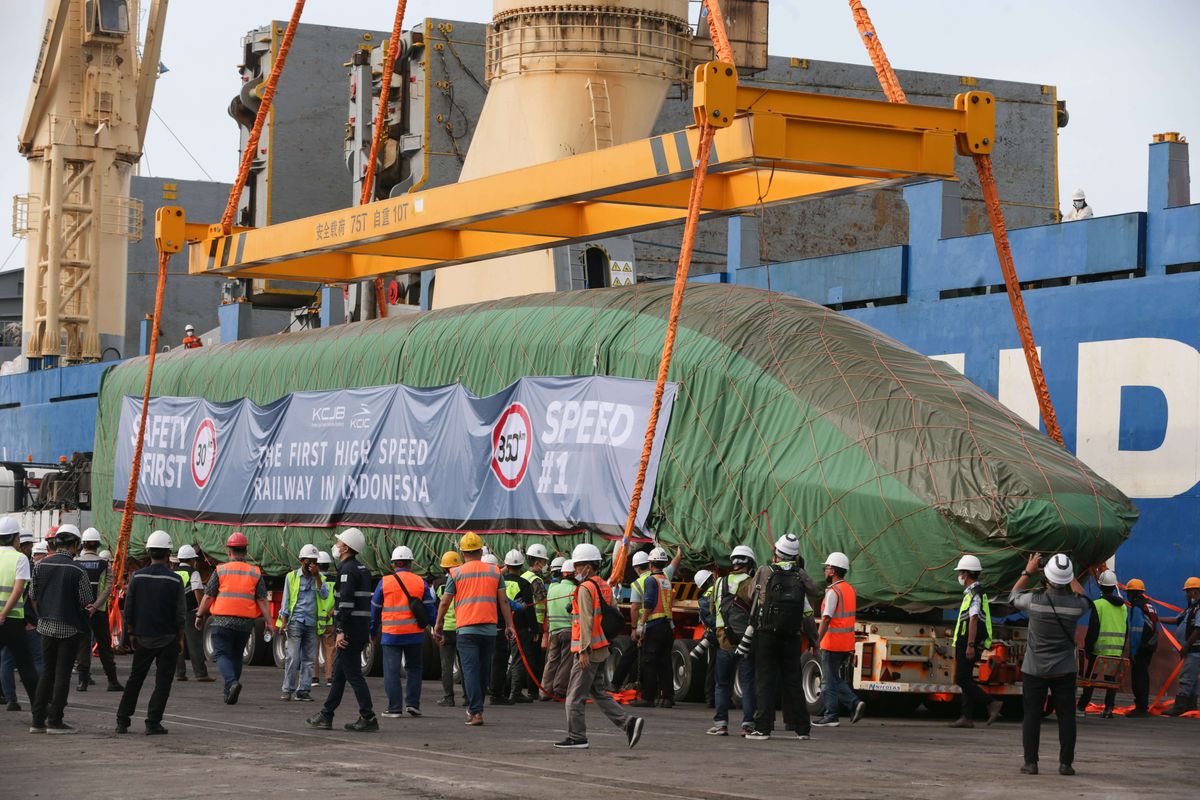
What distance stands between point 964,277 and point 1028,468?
1040 cm

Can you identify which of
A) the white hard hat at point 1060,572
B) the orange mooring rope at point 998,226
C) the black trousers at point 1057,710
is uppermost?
the orange mooring rope at point 998,226

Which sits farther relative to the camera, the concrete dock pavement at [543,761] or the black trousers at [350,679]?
the black trousers at [350,679]

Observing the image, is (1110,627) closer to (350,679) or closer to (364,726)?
(364,726)

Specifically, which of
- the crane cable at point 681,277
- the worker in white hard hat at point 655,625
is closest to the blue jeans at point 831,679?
the crane cable at point 681,277

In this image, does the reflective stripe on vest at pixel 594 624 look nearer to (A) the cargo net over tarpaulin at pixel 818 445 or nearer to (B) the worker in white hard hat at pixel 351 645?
(B) the worker in white hard hat at pixel 351 645

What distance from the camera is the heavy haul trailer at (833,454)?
672 inches

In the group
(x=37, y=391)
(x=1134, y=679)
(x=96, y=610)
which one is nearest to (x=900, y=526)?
(x=1134, y=679)

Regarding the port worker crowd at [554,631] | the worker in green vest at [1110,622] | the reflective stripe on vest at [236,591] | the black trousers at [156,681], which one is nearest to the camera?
the port worker crowd at [554,631]

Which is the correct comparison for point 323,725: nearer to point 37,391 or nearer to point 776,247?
point 776,247

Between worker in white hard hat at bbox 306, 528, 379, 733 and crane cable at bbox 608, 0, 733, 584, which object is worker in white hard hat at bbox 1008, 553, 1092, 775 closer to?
crane cable at bbox 608, 0, 733, 584

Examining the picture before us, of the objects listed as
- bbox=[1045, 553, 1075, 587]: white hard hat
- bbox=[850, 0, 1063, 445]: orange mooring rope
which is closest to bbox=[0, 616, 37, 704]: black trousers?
bbox=[1045, 553, 1075, 587]: white hard hat

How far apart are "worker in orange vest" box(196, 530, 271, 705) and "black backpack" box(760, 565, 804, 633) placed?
6.23 m

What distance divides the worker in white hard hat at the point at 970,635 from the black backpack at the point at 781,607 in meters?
2.24

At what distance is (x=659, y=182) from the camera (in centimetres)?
1827
